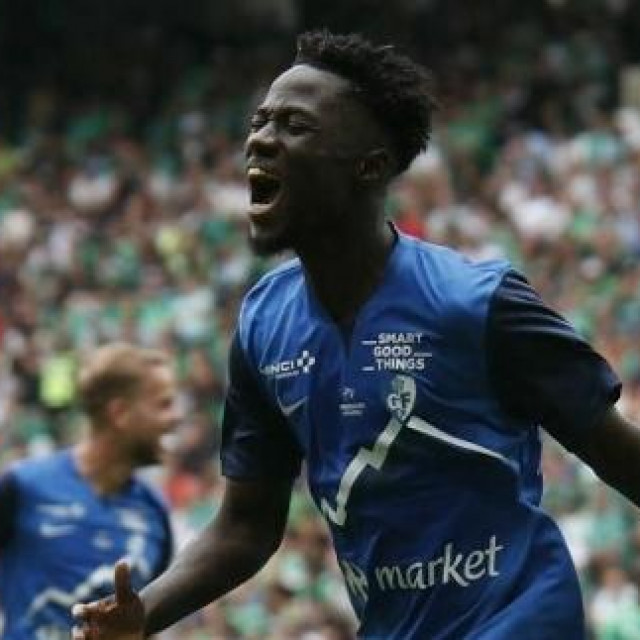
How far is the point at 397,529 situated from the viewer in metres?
4.92

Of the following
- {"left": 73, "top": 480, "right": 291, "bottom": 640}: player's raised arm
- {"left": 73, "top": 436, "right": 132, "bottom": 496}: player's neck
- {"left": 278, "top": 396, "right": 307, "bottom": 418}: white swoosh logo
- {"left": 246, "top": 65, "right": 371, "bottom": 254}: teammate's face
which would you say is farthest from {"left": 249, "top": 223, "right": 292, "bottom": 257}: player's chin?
{"left": 73, "top": 436, "right": 132, "bottom": 496}: player's neck

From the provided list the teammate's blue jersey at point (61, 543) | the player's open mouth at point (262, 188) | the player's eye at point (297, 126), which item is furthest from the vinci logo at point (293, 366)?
the teammate's blue jersey at point (61, 543)

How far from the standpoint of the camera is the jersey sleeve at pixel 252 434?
5273 mm

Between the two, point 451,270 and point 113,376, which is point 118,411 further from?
point 451,270

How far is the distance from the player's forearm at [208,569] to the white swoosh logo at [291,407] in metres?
0.36

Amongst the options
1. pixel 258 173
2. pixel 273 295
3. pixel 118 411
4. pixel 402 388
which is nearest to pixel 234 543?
pixel 273 295

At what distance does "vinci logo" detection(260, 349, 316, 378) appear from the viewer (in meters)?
5.05

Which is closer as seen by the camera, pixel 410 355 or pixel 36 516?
pixel 410 355

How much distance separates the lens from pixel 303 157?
16.2 feet

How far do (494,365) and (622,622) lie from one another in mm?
6449

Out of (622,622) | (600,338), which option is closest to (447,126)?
(600,338)

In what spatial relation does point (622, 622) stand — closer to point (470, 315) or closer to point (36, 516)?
point (36, 516)

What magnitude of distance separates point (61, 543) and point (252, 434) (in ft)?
9.39

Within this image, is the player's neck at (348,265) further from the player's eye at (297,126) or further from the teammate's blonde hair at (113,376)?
the teammate's blonde hair at (113,376)
